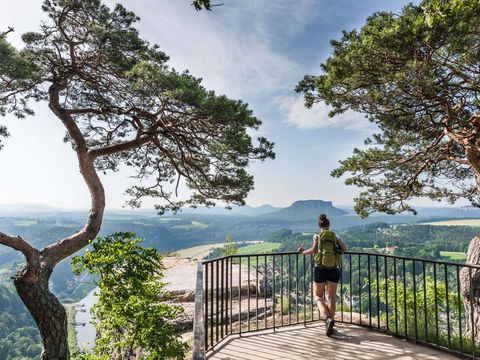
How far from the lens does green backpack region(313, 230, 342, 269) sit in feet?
13.5

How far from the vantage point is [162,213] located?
11.3 metres

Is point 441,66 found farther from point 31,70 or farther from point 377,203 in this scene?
point 31,70

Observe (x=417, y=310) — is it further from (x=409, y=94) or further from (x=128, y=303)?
(x=128, y=303)

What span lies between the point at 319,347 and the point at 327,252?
1176 millimetres

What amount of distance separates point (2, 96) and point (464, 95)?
11.8m

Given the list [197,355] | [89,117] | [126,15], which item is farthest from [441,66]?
[89,117]

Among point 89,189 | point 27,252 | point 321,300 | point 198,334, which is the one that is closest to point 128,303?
point 321,300

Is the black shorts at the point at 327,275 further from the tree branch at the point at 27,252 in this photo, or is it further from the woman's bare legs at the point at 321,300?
the tree branch at the point at 27,252

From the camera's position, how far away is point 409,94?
562cm

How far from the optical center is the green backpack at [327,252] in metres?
4.11

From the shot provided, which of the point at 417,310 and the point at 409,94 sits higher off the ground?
the point at 409,94

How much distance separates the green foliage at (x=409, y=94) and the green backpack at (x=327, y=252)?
2.74 m

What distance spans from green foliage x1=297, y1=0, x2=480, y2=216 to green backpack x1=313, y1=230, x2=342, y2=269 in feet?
8.99

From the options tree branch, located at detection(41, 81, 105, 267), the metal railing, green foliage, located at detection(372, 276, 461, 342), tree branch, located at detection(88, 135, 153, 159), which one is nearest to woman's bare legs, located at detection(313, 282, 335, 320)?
the metal railing
